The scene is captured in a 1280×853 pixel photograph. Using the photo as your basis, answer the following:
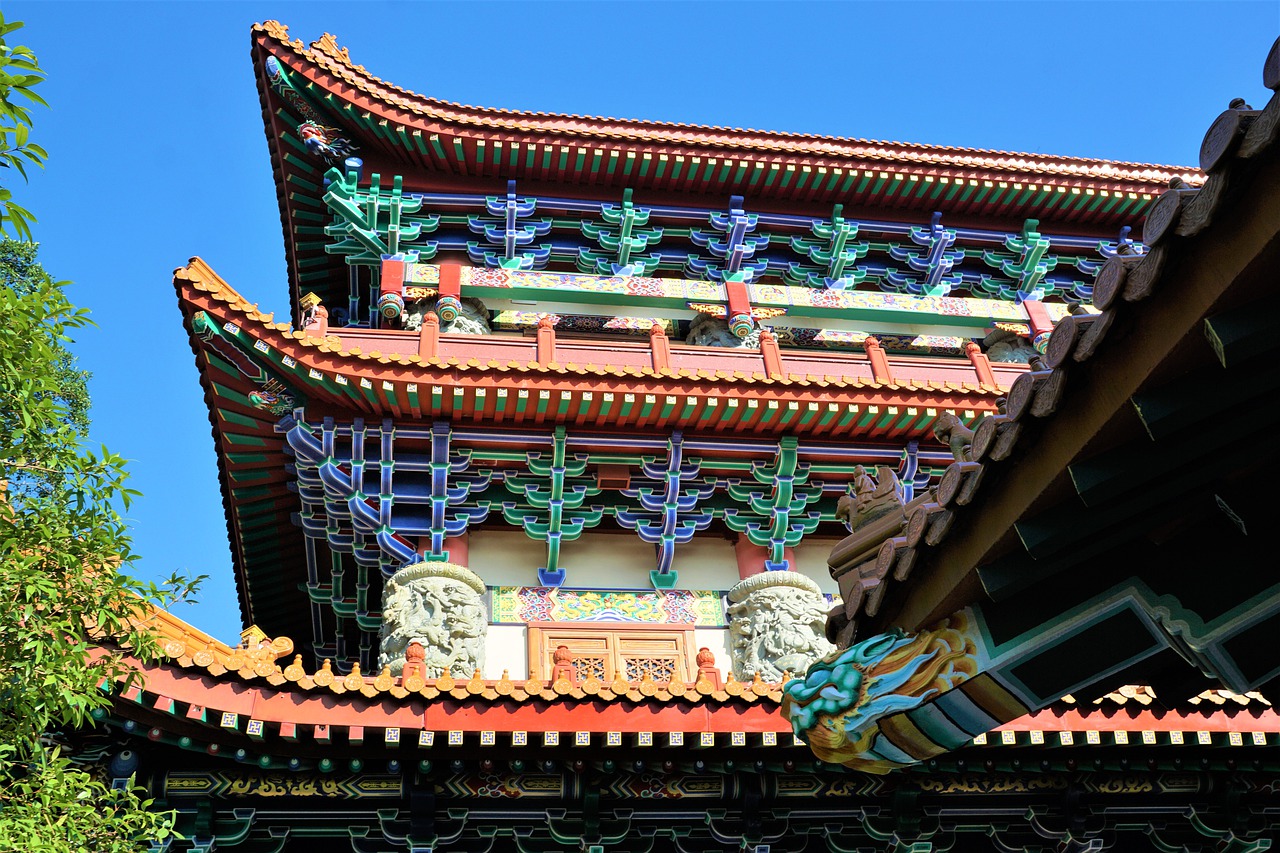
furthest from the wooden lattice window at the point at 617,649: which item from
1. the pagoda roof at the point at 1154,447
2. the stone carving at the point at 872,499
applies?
the pagoda roof at the point at 1154,447

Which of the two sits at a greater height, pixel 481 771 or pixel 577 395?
pixel 577 395

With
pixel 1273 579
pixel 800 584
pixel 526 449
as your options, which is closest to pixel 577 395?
pixel 526 449

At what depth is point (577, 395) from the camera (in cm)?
1069

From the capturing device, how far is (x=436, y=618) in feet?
33.4

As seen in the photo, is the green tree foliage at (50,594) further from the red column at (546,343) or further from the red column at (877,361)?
the red column at (877,361)

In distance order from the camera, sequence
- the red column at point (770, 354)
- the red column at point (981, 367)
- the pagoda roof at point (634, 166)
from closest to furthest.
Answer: the red column at point (770, 354), the red column at point (981, 367), the pagoda roof at point (634, 166)

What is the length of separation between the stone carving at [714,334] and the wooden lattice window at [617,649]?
12.6 feet

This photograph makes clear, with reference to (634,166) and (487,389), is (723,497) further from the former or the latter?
(634,166)

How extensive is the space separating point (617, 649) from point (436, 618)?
60.7 inches

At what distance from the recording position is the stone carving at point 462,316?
13.2 metres

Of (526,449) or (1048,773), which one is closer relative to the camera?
(1048,773)

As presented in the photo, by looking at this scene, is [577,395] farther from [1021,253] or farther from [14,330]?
[1021,253]

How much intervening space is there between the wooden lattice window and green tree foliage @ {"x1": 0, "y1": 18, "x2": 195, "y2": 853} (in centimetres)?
437

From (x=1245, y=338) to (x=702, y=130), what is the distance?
11211 mm
